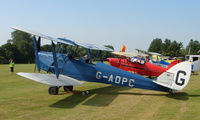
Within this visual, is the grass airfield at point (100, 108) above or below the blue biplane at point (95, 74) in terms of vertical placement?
below

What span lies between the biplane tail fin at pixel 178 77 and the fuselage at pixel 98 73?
Answer: 45 centimetres

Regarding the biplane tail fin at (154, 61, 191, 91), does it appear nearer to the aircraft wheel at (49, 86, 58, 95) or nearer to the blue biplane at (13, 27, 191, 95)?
the blue biplane at (13, 27, 191, 95)

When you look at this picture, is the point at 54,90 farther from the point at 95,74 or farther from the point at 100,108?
the point at 100,108

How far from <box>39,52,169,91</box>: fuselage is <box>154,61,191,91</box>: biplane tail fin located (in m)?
0.45

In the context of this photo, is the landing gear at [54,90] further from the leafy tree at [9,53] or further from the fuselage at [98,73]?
the leafy tree at [9,53]

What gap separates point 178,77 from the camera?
6.28 m

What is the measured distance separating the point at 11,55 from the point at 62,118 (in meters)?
61.5

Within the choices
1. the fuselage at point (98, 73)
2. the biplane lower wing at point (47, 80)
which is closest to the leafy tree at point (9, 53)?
the fuselage at point (98, 73)

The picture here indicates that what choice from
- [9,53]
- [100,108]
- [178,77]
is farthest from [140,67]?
[9,53]

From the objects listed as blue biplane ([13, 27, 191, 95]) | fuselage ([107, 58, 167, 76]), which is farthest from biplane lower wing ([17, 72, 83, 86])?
fuselage ([107, 58, 167, 76])

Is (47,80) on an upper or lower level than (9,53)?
lower

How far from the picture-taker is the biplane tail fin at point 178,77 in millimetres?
6164

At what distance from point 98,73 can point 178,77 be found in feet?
10.4

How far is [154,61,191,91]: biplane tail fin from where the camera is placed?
6.16 meters
